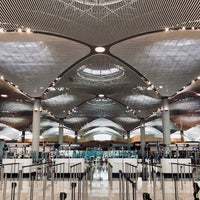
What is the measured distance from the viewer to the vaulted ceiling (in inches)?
475

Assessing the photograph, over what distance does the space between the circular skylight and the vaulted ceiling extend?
3.7 inches

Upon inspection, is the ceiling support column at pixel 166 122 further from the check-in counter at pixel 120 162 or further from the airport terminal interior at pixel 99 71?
the check-in counter at pixel 120 162

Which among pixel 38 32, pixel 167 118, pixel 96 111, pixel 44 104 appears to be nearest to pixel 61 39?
pixel 38 32

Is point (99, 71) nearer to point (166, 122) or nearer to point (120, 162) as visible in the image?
point (166, 122)

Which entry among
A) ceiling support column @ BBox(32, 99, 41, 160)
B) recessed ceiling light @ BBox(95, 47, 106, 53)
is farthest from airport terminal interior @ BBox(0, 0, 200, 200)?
ceiling support column @ BBox(32, 99, 41, 160)

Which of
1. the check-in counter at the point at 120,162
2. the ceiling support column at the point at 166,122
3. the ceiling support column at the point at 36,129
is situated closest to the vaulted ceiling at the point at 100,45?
the ceiling support column at the point at 166,122

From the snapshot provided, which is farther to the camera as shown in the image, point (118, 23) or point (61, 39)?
point (61, 39)

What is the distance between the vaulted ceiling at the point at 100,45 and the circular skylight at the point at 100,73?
0.31 feet

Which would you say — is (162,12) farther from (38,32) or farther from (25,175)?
(25,175)

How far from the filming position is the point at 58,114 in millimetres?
42594

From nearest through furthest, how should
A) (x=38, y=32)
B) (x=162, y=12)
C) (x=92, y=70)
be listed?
(x=162, y=12) < (x=38, y=32) < (x=92, y=70)

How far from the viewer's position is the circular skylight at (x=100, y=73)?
79.3 feet

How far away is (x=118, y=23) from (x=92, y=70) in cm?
1211

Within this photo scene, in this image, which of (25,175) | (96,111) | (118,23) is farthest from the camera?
(96,111)
